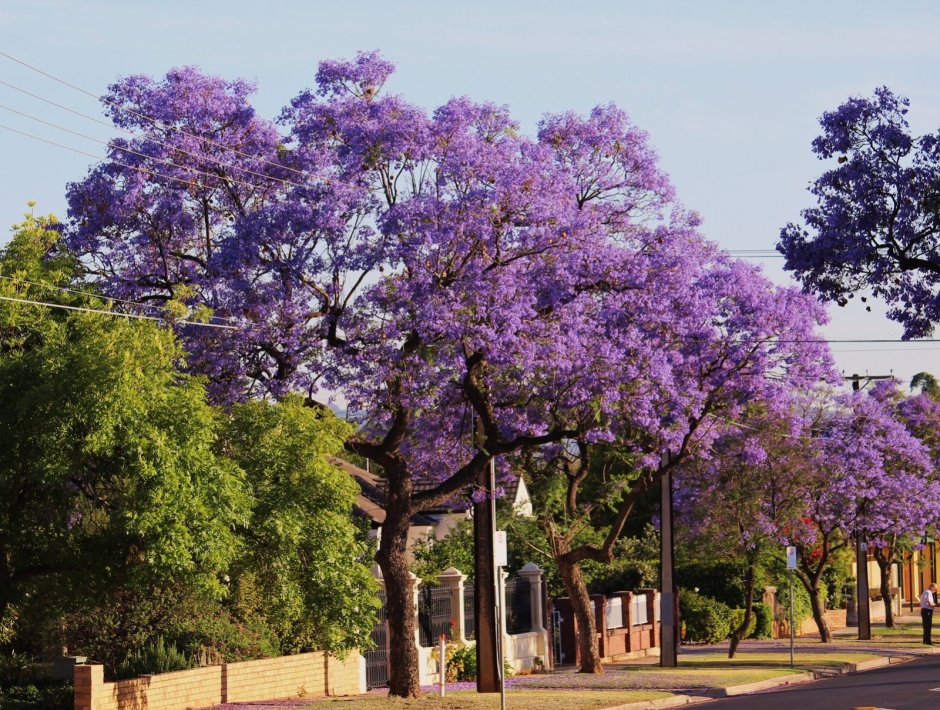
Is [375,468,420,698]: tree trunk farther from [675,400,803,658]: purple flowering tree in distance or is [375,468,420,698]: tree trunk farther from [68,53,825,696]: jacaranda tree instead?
[675,400,803,658]: purple flowering tree in distance

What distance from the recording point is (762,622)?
48.8 meters

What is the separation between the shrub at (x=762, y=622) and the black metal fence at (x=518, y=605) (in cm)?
1489

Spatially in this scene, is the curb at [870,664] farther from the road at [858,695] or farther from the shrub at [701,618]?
the shrub at [701,618]

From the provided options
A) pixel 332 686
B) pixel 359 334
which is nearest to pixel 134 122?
pixel 359 334

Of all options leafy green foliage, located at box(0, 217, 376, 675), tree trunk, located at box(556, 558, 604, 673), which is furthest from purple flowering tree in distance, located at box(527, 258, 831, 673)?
leafy green foliage, located at box(0, 217, 376, 675)

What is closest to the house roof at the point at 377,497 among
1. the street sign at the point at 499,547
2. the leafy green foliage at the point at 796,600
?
the leafy green foliage at the point at 796,600

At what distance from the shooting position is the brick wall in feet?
70.1

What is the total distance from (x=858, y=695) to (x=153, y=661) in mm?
12800

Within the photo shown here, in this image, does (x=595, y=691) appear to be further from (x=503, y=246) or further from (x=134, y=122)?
(x=134, y=122)

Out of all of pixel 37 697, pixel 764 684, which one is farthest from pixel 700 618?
pixel 37 697

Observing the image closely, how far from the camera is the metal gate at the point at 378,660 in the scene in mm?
29641

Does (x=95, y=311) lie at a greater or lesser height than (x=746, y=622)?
greater

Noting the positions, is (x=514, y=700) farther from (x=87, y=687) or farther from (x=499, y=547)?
(x=87, y=687)

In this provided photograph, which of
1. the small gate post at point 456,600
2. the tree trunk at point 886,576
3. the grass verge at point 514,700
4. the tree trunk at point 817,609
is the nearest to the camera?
the grass verge at point 514,700
